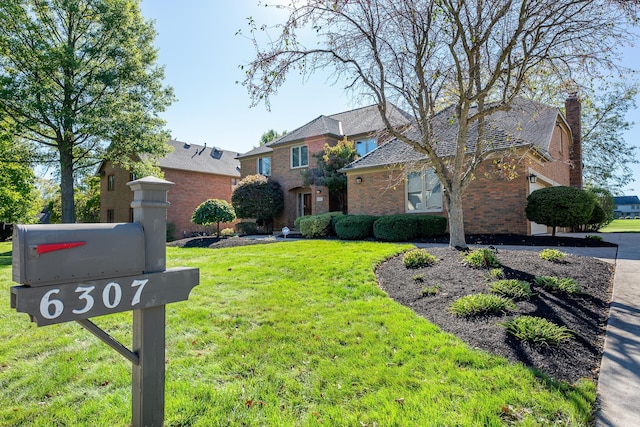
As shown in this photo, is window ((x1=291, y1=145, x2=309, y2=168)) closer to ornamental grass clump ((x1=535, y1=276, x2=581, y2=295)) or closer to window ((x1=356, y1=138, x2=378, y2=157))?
window ((x1=356, y1=138, x2=378, y2=157))

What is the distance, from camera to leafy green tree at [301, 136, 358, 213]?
1897 cm

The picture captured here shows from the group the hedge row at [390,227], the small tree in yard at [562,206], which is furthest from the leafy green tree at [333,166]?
the small tree in yard at [562,206]

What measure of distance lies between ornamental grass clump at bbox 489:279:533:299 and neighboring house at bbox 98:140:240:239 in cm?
2146

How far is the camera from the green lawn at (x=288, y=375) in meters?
2.54

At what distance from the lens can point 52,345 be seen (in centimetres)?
381

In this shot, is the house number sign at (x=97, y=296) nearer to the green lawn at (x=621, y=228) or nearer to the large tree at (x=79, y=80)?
the large tree at (x=79, y=80)

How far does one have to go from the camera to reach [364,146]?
810 inches

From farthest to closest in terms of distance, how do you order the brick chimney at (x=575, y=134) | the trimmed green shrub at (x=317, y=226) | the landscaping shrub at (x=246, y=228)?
the landscaping shrub at (x=246, y=228) < the brick chimney at (x=575, y=134) < the trimmed green shrub at (x=317, y=226)

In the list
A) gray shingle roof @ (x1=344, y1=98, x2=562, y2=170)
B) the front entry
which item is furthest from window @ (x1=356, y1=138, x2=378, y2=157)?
the front entry

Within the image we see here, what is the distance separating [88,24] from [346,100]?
53.2 ft

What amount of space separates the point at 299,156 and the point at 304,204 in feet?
9.83

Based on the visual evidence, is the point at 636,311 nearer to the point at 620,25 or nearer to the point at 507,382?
the point at 507,382

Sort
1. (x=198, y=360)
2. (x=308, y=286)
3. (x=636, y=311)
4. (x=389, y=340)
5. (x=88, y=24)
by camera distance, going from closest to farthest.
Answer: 1. (x=198, y=360)
2. (x=389, y=340)
3. (x=636, y=311)
4. (x=308, y=286)
5. (x=88, y=24)

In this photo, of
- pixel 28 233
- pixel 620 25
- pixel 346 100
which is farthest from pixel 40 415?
pixel 620 25
